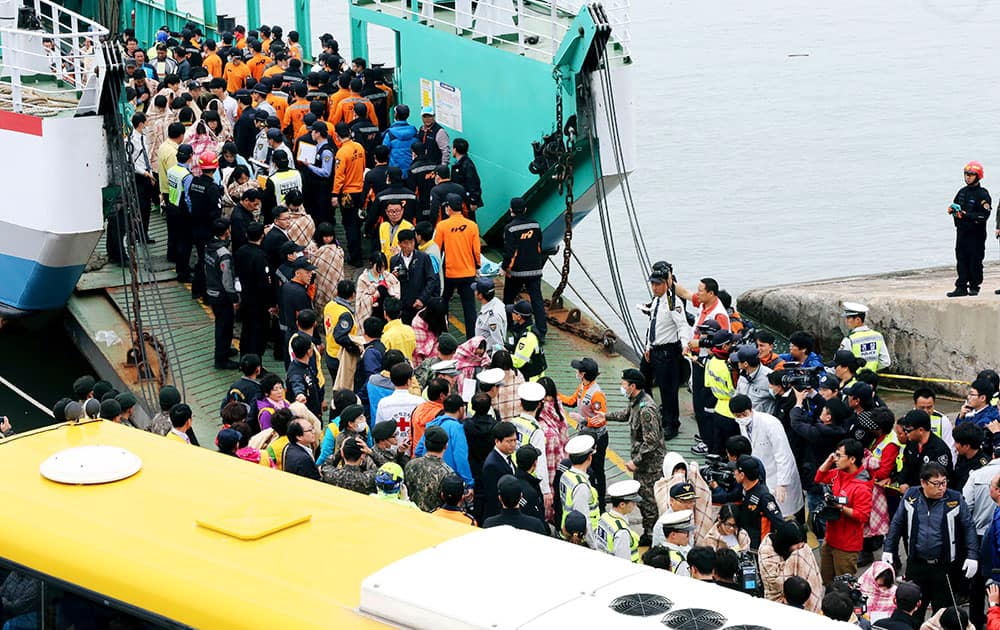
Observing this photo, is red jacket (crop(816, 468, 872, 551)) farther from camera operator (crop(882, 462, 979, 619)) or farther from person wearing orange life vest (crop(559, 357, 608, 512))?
person wearing orange life vest (crop(559, 357, 608, 512))

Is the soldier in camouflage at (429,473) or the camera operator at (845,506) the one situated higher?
the soldier in camouflage at (429,473)

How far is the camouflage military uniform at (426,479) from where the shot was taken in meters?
8.78

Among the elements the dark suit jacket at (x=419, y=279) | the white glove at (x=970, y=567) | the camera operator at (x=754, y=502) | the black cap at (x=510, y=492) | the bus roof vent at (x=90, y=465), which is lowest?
the white glove at (x=970, y=567)

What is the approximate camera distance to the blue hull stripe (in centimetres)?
1400

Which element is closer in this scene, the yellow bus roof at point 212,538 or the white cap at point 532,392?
the yellow bus roof at point 212,538

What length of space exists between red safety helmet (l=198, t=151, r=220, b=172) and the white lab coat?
618cm

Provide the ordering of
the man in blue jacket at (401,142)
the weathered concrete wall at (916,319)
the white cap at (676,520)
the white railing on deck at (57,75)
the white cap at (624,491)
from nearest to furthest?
the white cap at (676,520) < the white cap at (624,491) < the white railing on deck at (57,75) < the weathered concrete wall at (916,319) < the man in blue jacket at (401,142)

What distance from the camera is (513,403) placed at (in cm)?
1054

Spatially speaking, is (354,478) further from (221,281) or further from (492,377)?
(221,281)

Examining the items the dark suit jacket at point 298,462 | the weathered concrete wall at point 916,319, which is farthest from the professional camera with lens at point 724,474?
the weathered concrete wall at point 916,319

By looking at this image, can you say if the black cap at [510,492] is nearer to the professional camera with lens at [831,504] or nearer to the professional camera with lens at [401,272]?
the professional camera with lens at [831,504]

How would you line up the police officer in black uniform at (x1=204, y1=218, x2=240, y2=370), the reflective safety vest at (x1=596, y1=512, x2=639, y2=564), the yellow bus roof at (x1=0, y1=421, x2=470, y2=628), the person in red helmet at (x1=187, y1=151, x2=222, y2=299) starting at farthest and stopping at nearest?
1. the person in red helmet at (x1=187, y1=151, x2=222, y2=299)
2. the police officer in black uniform at (x1=204, y1=218, x2=240, y2=370)
3. the reflective safety vest at (x1=596, y1=512, x2=639, y2=564)
4. the yellow bus roof at (x1=0, y1=421, x2=470, y2=628)

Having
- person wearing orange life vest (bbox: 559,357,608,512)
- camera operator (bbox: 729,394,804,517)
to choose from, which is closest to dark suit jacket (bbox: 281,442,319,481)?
person wearing orange life vest (bbox: 559,357,608,512)

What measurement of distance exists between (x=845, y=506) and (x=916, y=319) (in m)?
5.40
